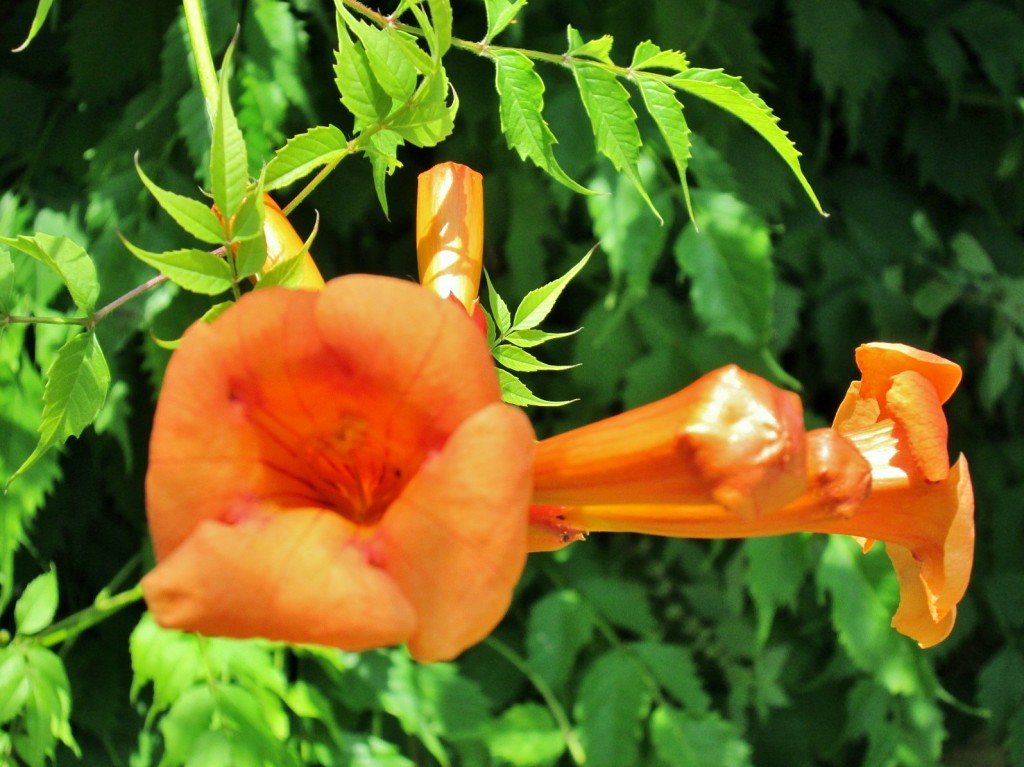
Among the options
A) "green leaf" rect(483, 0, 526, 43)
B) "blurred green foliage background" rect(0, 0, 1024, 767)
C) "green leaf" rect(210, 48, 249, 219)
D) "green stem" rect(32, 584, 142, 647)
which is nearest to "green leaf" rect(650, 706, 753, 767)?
"blurred green foliage background" rect(0, 0, 1024, 767)

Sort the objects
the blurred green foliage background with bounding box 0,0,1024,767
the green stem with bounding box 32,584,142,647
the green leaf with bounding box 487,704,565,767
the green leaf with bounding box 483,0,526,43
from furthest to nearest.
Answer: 1. the green leaf with bounding box 487,704,565,767
2. the blurred green foliage background with bounding box 0,0,1024,767
3. the green stem with bounding box 32,584,142,647
4. the green leaf with bounding box 483,0,526,43

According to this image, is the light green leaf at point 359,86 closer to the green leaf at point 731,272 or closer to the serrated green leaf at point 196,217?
the serrated green leaf at point 196,217

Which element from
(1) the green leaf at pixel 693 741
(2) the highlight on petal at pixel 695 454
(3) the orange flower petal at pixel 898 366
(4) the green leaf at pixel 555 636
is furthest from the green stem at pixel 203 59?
(1) the green leaf at pixel 693 741

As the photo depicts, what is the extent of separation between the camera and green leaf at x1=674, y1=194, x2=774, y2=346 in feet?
4.97

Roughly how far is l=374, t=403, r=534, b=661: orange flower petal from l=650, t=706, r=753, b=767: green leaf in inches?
51.7

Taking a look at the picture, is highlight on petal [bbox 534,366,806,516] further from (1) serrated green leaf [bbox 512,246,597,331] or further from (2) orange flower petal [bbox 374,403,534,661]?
(1) serrated green leaf [bbox 512,246,597,331]

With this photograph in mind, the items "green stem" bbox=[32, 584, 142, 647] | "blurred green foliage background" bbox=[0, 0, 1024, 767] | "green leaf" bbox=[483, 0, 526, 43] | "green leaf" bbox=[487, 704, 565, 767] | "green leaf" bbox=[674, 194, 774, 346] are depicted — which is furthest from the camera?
"green leaf" bbox=[487, 704, 565, 767]

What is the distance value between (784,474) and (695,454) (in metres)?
0.04

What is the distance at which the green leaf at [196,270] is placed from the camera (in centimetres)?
54

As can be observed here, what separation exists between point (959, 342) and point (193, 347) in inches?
77.9

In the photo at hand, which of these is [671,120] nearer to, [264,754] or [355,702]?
[264,754]

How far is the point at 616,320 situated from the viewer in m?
1.59

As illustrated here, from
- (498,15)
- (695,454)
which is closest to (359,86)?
(498,15)

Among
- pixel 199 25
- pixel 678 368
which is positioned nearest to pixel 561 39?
pixel 678 368
